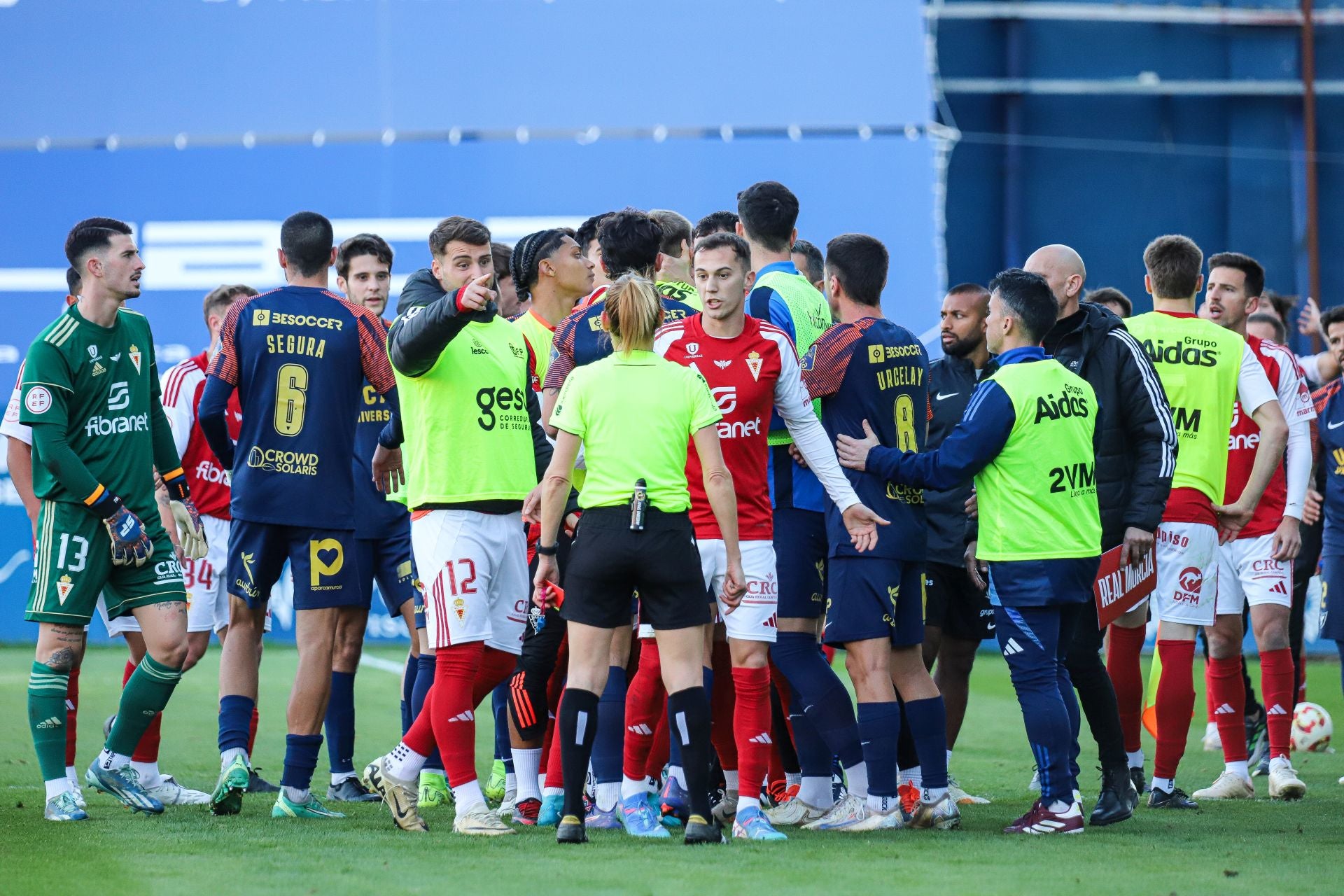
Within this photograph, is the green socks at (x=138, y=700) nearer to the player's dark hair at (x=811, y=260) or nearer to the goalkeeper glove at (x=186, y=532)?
the goalkeeper glove at (x=186, y=532)

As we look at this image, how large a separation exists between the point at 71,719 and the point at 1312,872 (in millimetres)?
5004

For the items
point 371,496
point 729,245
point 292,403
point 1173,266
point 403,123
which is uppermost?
point 403,123

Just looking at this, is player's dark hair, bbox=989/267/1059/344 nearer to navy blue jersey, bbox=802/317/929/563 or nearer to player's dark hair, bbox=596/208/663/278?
navy blue jersey, bbox=802/317/929/563

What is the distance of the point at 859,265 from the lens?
19.5ft

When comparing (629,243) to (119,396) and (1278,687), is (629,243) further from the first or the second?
(1278,687)

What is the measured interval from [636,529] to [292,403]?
1.67m

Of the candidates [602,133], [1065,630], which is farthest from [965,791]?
[602,133]

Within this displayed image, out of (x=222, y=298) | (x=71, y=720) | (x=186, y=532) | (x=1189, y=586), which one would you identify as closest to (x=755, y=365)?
(x=1189, y=586)

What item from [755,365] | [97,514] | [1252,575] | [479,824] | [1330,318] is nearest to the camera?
[479,824]

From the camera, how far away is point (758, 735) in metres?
5.42

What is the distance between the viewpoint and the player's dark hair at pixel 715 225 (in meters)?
6.88

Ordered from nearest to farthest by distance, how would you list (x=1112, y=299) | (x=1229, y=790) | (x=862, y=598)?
(x=862, y=598)
(x=1229, y=790)
(x=1112, y=299)

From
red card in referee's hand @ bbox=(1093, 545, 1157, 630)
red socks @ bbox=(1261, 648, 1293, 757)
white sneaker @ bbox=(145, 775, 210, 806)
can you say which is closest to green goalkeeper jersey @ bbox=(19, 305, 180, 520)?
white sneaker @ bbox=(145, 775, 210, 806)

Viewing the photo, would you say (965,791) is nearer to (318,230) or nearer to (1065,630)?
(1065,630)
